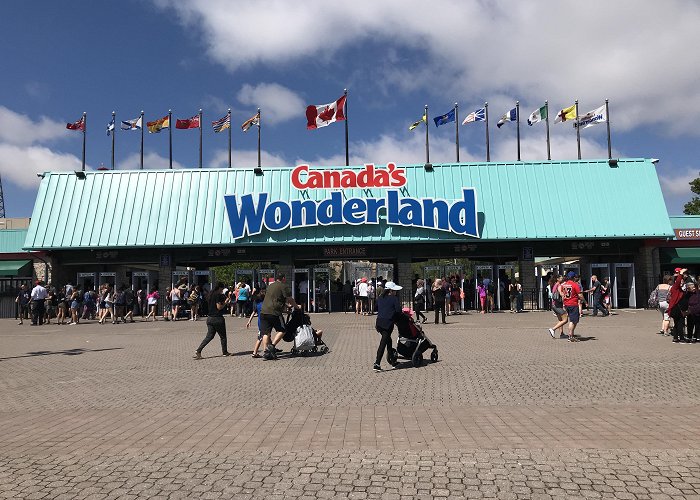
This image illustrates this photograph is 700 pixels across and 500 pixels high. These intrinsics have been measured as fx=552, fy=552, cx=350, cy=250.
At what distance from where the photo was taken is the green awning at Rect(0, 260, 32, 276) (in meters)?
29.3

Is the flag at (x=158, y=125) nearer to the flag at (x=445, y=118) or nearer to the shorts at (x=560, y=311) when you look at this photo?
the flag at (x=445, y=118)

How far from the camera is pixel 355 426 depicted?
638 cm

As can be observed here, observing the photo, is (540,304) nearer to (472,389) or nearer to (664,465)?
(472,389)

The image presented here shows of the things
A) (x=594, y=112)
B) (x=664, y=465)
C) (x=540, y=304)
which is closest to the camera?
(x=664, y=465)

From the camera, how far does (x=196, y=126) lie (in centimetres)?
3209

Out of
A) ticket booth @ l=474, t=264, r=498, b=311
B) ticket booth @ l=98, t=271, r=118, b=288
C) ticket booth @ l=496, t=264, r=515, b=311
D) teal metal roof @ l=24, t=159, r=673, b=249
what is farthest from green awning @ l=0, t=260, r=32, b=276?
ticket booth @ l=496, t=264, r=515, b=311

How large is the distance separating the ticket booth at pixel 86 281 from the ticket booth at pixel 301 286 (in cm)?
1061

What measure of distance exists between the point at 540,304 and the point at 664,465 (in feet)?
77.7

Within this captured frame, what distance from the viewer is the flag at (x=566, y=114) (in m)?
30.2

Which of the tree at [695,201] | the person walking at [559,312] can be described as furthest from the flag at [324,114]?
the tree at [695,201]

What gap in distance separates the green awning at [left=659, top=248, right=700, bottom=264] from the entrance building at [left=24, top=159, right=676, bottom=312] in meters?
1.16

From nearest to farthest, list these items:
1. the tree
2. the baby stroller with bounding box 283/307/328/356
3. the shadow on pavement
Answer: the baby stroller with bounding box 283/307/328/356 → the shadow on pavement → the tree

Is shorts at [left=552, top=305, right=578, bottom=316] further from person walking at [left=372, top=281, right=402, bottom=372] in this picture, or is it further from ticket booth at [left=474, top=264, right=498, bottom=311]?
ticket booth at [left=474, top=264, right=498, bottom=311]

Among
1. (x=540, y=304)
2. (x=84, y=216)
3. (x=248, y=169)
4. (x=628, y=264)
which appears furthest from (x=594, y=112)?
(x=84, y=216)
